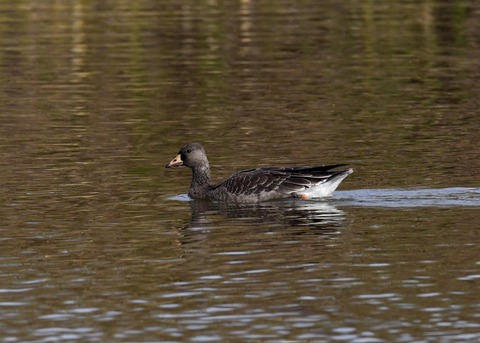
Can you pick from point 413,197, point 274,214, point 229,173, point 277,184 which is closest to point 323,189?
point 277,184

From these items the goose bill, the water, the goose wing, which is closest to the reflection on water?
the water

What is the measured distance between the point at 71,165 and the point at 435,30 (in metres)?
A: 21.8

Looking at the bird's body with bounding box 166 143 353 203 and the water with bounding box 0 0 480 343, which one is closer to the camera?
the water with bounding box 0 0 480 343

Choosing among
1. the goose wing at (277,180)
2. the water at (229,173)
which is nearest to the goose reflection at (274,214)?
the water at (229,173)

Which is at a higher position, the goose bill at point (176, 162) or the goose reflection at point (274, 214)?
the goose bill at point (176, 162)

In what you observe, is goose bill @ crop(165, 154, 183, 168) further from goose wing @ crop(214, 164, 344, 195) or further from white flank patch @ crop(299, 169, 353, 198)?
white flank patch @ crop(299, 169, 353, 198)

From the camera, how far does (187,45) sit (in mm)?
39625

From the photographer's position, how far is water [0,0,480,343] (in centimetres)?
1294

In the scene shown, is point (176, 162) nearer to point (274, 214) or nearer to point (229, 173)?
point (229, 173)

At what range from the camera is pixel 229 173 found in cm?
2159

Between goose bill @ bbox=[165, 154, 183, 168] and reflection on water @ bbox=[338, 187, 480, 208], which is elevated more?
goose bill @ bbox=[165, 154, 183, 168]

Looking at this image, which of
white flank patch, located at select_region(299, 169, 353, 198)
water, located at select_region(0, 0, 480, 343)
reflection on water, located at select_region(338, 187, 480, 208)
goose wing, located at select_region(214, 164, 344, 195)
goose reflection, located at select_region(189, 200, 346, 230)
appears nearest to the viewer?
water, located at select_region(0, 0, 480, 343)

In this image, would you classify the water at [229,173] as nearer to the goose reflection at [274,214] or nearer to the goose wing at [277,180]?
the goose reflection at [274,214]

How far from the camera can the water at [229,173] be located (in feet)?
42.4
